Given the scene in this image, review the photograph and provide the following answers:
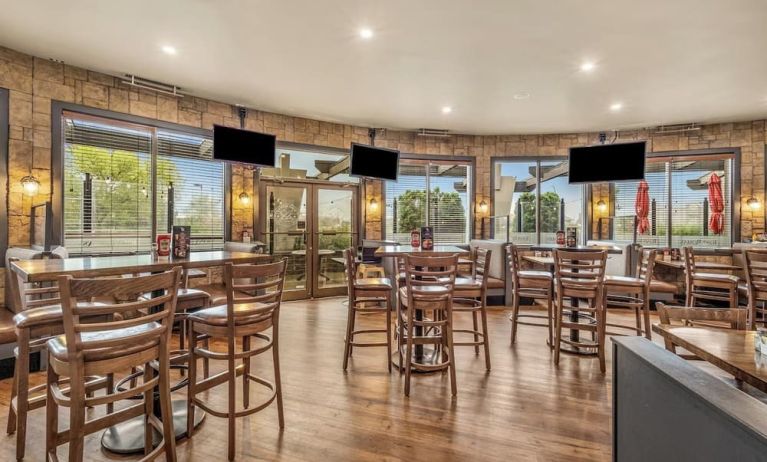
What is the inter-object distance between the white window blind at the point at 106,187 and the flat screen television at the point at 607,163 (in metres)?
6.28

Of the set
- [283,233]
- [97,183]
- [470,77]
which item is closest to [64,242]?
[97,183]

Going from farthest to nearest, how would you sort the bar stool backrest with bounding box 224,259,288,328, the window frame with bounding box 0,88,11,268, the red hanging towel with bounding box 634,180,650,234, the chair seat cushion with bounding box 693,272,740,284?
the red hanging towel with bounding box 634,180,650,234
the chair seat cushion with bounding box 693,272,740,284
the window frame with bounding box 0,88,11,268
the bar stool backrest with bounding box 224,259,288,328

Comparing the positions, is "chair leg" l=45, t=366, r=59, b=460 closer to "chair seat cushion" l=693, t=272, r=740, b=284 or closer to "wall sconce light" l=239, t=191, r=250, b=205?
"wall sconce light" l=239, t=191, r=250, b=205

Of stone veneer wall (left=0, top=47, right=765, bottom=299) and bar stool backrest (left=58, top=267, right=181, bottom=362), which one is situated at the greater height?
stone veneer wall (left=0, top=47, right=765, bottom=299)

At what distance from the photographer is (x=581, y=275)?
129 inches

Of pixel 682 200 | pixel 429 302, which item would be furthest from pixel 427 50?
pixel 682 200

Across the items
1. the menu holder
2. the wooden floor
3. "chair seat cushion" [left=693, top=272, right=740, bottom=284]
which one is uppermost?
the menu holder

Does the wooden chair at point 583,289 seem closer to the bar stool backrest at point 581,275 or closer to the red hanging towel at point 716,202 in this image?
the bar stool backrest at point 581,275

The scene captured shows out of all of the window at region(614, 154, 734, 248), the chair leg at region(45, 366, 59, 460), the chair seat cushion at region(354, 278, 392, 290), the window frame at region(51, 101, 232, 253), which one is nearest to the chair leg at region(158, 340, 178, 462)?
the chair leg at region(45, 366, 59, 460)

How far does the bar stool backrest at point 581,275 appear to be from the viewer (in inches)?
127

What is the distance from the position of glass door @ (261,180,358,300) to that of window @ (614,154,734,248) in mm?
5410

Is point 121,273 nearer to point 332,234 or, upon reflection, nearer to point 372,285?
point 372,285

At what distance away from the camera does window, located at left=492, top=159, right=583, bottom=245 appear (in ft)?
23.5

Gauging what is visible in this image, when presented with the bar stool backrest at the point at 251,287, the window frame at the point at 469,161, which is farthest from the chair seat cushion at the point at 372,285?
the window frame at the point at 469,161
